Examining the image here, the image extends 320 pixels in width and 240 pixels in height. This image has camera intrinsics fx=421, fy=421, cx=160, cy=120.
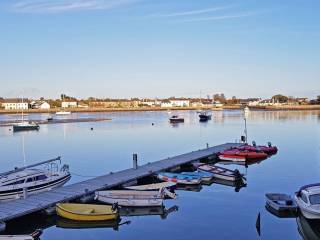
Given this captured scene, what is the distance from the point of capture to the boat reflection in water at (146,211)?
21719 mm

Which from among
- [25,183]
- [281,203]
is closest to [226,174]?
[281,203]

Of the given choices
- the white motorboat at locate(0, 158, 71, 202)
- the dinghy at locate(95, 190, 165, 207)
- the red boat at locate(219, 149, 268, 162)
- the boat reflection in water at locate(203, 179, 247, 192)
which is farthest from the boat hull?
the red boat at locate(219, 149, 268, 162)

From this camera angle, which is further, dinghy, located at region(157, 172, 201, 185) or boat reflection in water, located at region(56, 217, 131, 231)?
dinghy, located at region(157, 172, 201, 185)

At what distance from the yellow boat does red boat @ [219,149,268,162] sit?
20533 millimetres

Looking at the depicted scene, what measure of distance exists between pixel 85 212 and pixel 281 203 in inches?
392

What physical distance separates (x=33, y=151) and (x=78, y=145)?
6.43 meters

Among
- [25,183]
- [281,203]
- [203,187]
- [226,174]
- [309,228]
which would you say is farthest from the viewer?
[226,174]

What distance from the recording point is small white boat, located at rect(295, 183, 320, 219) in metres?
18.7

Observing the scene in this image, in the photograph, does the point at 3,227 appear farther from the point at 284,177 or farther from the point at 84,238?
the point at 284,177

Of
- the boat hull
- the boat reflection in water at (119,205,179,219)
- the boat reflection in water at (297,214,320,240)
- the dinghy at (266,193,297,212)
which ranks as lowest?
the boat reflection in water at (297,214,320,240)

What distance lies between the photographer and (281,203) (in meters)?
21.7

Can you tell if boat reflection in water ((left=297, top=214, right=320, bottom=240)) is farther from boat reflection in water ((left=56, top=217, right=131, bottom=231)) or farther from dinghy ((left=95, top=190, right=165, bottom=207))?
boat reflection in water ((left=56, top=217, right=131, bottom=231))

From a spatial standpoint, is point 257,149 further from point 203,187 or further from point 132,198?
point 132,198

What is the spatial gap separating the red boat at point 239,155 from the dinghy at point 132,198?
1675 cm
